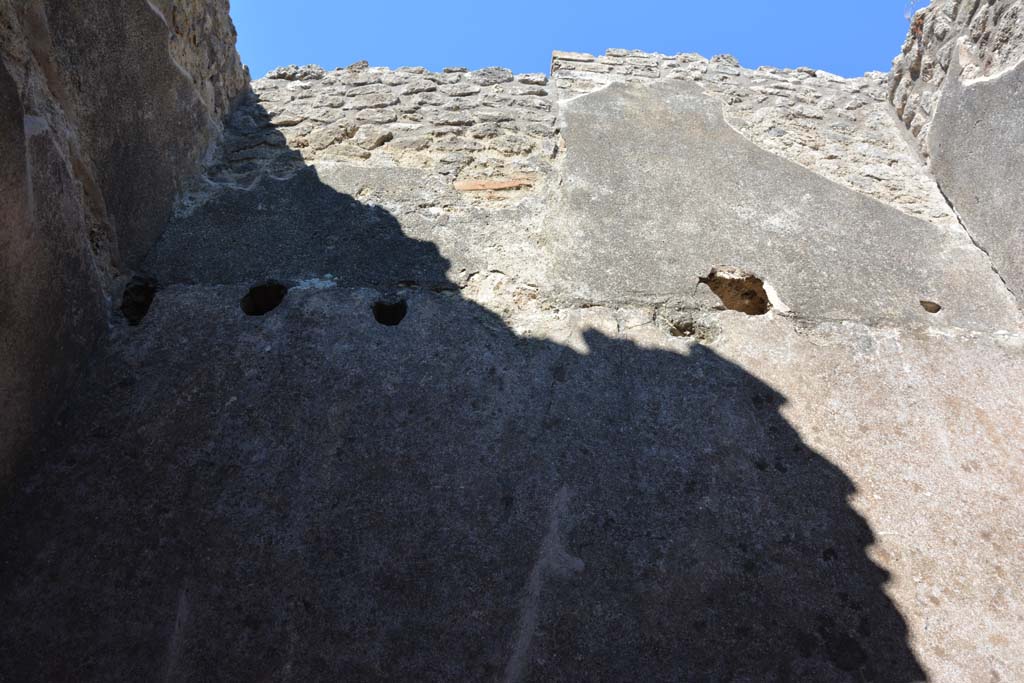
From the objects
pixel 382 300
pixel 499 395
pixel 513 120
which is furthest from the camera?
pixel 513 120

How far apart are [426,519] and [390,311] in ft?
2.67

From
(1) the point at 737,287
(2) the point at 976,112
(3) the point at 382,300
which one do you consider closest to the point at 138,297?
(3) the point at 382,300

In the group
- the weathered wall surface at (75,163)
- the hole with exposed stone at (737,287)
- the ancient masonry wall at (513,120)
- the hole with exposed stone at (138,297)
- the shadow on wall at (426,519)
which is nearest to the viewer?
the shadow on wall at (426,519)

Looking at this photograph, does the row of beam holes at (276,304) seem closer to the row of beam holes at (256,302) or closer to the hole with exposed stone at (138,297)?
the row of beam holes at (256,302)

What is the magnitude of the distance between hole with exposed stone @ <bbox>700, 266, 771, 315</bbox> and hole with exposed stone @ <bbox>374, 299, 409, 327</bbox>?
1094mm

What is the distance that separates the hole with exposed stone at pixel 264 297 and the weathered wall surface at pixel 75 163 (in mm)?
454

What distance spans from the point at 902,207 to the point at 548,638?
2.36 m

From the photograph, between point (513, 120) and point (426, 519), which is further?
point (513, 120)

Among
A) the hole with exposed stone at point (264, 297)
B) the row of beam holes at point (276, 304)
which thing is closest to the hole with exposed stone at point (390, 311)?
the row of beam holes at point (276, 304)

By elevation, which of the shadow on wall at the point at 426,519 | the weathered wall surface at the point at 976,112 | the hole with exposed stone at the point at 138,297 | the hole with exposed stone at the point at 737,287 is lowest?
the shadow on wall at the point at 426,519

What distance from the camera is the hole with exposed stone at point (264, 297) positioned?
2.35 m

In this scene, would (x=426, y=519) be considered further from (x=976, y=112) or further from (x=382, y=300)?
(x=976, y=112)

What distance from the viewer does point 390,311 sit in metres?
2.34

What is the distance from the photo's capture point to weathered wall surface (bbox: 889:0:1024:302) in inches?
96.9
